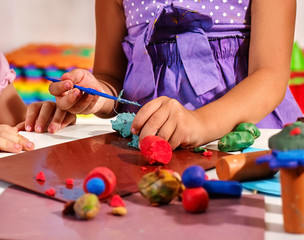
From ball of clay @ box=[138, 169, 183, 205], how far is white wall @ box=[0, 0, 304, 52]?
1.42m

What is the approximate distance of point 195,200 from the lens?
383 millimetres

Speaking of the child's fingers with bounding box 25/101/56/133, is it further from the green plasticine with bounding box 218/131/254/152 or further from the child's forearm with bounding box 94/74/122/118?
the green plasticine with bounding box 218/131/254/152

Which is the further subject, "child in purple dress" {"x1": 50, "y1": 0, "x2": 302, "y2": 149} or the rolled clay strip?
"child in purple dress" {"x1": 50, "y1": 0, "x2": 302, "y2": 149}

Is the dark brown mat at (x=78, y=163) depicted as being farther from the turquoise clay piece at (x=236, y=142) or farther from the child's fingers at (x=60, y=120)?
the child's fingers at (x=60, y=120)

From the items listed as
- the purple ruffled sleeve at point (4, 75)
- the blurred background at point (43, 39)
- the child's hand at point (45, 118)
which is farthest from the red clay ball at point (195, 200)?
the blurred background at point (43, 39)

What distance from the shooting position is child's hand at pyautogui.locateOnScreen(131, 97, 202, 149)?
0.61m

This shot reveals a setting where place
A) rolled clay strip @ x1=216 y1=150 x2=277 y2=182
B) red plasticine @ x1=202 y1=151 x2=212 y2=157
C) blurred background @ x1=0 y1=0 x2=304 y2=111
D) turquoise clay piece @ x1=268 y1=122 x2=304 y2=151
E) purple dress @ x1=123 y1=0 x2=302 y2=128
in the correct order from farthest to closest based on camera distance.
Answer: blurred background @ x1=0 y1=0 x2=304 y2=111
purple dress @ x1=123 y1=0 x2=302 y2=128
red plasticine @ x1=202 y1=151 x2=212 y2=157
rolled clay strip @ x1=216 y1=150 x2=277 y2=182
turquoise clay piece @ x1=268 y1=122 x2=304 y2=151

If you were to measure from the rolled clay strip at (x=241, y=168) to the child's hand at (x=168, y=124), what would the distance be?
0.16m

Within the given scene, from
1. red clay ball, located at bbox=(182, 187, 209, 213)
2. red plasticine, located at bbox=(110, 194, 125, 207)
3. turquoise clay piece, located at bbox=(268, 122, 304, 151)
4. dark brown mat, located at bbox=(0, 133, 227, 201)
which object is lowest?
dark brown mat, located at bbox=(0, 133, 227, 201)

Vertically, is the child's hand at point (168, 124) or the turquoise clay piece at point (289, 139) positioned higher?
the turquoise clay piece at point (289, 139)

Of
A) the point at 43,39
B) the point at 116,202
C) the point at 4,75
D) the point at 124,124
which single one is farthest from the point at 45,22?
the point at 116,202

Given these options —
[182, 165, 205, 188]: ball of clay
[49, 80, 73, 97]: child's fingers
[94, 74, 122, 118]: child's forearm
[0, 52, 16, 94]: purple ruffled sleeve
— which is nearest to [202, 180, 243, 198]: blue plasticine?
[182, 165, 205, 188]: ball of clay

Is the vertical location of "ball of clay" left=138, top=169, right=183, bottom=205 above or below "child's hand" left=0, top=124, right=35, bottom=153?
above

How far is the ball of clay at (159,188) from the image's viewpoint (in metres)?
0.40
